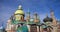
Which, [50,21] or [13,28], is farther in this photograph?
[50,21]

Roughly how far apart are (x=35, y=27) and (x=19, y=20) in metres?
0.48

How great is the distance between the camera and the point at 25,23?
5.25m

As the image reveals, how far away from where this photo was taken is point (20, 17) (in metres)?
5.76

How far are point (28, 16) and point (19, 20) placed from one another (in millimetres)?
287

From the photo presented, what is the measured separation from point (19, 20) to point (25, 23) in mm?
293

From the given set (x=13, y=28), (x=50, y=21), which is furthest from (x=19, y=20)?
(x=50, y=21)

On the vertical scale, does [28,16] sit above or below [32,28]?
above

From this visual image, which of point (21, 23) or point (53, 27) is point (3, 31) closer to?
point (21, 23)

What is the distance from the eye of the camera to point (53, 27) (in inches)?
213

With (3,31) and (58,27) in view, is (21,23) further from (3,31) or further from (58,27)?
(58,27)

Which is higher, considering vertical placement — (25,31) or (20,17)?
(20,17)

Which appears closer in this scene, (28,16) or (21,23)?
(21,23)

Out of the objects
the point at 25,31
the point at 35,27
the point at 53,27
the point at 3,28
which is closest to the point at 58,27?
the point at 53,27

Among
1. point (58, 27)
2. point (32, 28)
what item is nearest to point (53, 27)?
point (58, 27)
